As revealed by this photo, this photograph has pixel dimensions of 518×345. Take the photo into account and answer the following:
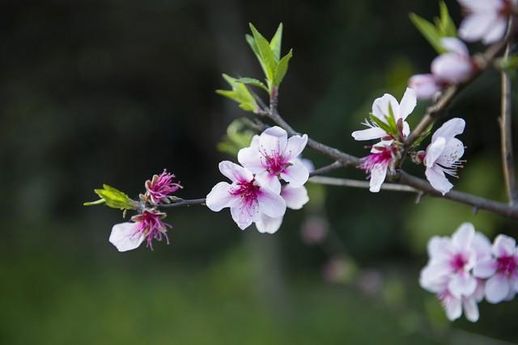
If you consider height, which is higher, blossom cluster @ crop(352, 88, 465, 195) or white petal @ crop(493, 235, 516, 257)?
blossom cluster @ crop(352, 88, 465, 195)

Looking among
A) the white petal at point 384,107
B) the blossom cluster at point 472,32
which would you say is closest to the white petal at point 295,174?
the white petal at point 384,107

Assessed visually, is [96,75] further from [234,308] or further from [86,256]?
[234,308]

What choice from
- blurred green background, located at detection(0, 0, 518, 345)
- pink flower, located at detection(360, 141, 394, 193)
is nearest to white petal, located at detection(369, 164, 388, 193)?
pink flower, located at detection(360, 141, 394, 193)

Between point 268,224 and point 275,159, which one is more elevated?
point 275,159

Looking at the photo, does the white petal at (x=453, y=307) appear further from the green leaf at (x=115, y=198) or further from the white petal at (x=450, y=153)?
the green leaf at (x=115, y=198)

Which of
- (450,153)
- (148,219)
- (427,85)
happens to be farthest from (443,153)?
(148,219)

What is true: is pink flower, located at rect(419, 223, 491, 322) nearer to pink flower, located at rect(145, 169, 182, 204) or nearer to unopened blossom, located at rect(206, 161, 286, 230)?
unopened blossom, located at rect(206, 161, 286, 230)

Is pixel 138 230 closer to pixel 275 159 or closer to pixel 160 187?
pixel 160 187
